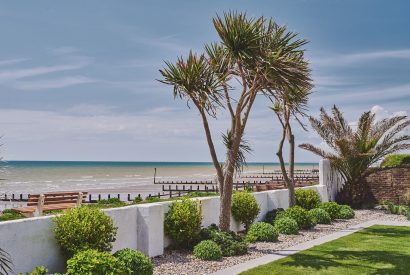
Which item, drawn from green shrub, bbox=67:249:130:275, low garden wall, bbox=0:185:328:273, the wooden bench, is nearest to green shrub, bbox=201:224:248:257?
low garden wall, bbox=0:185:328:273

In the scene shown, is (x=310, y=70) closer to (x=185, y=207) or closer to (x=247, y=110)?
(x=247, y=110)

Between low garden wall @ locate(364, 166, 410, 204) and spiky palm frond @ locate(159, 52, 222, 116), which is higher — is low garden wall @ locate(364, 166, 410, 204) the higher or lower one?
the lower one

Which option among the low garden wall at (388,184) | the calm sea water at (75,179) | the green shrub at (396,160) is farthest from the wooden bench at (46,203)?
the green shrub at (396,160)

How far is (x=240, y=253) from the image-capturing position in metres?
10.9

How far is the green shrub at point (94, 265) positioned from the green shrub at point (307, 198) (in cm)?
1116

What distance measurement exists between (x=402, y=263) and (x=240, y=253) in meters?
3.53

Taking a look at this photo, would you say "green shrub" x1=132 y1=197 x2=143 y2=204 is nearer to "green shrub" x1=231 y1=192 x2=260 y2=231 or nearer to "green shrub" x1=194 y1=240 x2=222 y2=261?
"green shrub" x1=231 y1=192 x2=260 y2=231

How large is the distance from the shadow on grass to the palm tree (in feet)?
A: 35.4

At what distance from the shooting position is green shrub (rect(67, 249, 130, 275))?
24.2ft

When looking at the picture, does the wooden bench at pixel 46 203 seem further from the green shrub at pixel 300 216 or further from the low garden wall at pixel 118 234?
the green shrub at pixel 300 216

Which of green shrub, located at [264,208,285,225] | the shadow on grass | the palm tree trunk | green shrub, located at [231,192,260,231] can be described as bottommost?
the shadow on grass

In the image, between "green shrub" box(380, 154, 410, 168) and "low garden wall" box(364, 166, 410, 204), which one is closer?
"low garden wall" box(364, 166, 410, 204)

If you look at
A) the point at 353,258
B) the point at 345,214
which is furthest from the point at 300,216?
the point at 353,258

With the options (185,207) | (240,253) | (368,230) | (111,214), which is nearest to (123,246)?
(111,214)
